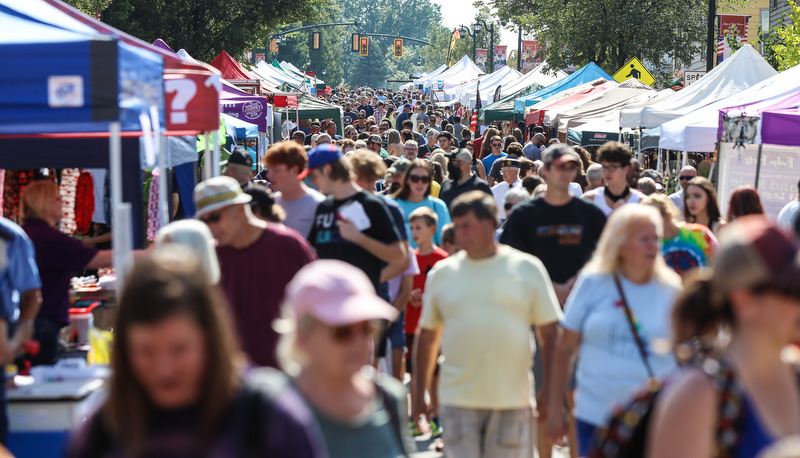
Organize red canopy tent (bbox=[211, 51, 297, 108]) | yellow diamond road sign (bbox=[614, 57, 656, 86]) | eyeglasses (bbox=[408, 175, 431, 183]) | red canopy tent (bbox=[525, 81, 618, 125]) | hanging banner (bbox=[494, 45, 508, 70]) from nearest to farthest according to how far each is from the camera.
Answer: eyeglasses (bbox=[408, 175, 431, 183]) < red canopy tent (bbox=[211, 51, 297, 108]) < red canopy tent (bbox=[525, 81, 618, 125]) < yellow diamond road sign (bbox=[614, 57, 656, 86]) < hanging banner (bbox=[494, 45, 508, 70])

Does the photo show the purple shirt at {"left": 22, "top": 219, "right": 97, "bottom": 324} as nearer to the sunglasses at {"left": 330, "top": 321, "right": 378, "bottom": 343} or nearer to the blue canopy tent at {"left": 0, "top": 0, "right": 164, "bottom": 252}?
the blue canopy tent at {"left": 0, "top": 0, "right": 164, "bottom": 252}

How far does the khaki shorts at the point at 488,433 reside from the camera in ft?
16.2

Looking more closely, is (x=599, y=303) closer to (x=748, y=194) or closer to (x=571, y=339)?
(x=571, y=339)

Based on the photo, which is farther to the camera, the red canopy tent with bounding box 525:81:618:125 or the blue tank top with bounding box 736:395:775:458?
the red canopy tent with bounding box 525:81:618:125

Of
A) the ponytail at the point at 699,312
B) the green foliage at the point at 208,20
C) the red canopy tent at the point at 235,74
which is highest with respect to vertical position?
the green foliage at the point at 208,20

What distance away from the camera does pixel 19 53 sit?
200 inches

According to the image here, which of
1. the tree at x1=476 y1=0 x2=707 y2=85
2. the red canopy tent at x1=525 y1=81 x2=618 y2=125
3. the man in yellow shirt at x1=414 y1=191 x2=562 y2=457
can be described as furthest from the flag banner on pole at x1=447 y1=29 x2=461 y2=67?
the man in yellow shirt at x1=414 y1=191 x2=562 y2=457

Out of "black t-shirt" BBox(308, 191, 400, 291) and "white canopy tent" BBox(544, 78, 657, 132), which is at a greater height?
"white canopy tent" BBox(544, 78, 657, 132)

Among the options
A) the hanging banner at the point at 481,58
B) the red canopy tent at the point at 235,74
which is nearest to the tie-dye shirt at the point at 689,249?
the red canopy tent at the point at 235,74

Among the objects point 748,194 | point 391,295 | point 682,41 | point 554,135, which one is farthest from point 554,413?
point 682,41

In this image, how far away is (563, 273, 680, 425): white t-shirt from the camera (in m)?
4.29

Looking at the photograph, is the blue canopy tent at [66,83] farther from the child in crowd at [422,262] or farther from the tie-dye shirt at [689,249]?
the tie-dye shirt at [689,249]

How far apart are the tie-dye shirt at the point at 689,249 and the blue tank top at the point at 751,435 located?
3.95 meters

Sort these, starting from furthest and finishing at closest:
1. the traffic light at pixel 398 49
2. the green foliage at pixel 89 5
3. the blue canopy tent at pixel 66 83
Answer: the traffic light at pixel 398 49 → the green foliage at pixel 89 5 → the blue canopy tent at pixel 66 83
